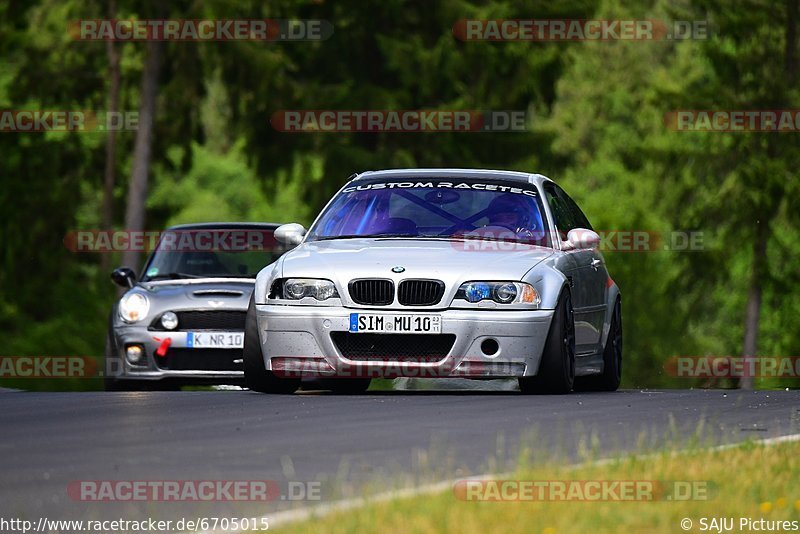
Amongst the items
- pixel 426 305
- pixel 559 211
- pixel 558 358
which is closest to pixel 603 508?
pixel 426 305

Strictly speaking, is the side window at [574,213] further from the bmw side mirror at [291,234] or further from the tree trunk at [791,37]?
the tree trunk at [791,37]

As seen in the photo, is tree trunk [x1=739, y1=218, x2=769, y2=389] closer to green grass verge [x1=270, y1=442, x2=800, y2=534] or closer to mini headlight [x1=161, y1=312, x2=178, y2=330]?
mini headlight [x1=161, y1=312, x2=178, y2=330]

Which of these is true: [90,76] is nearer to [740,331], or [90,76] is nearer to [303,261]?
[303,261]

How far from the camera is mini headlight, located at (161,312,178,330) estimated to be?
1705 centimetres

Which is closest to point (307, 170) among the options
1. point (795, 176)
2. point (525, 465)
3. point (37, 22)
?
point (795, 176)

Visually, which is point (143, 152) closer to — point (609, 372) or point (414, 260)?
point (609, 372)

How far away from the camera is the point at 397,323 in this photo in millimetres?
12531

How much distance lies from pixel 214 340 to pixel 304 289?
4209 mm

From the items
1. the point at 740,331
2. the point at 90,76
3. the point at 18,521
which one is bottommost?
the point at 740,331

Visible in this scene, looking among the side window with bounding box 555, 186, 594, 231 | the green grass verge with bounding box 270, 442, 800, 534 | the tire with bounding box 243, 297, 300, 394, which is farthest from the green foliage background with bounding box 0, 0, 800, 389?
the green grass verge with bounding box 270, 442, 800, 534

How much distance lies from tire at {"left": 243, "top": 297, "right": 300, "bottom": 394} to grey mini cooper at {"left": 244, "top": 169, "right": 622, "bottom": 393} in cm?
1

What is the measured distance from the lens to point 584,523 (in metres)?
6.54

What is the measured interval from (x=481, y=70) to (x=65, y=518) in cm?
3535

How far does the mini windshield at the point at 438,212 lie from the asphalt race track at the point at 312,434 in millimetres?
1237
